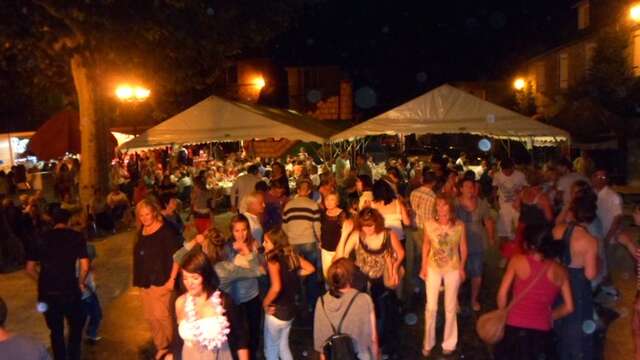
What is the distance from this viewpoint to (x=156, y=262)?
18.9ft

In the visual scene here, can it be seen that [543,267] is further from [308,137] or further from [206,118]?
[206,118]

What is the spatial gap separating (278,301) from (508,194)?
233 inches

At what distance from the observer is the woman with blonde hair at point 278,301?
17.2 ft

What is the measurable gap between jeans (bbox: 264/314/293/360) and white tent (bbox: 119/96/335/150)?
628 centimetres

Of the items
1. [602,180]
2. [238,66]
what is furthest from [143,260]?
[238,66]

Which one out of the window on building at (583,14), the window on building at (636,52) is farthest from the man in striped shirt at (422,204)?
the window on building at (583,14)

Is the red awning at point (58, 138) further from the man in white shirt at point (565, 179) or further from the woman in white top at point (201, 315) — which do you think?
the woman in white top at point (201, 315)

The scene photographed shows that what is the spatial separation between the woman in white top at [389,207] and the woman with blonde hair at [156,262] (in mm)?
2539

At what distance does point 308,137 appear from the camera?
452 inches

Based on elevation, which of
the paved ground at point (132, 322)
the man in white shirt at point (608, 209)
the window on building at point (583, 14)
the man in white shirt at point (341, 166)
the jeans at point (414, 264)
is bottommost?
the paved ground at point (132, 322)

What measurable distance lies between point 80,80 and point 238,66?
25737mm

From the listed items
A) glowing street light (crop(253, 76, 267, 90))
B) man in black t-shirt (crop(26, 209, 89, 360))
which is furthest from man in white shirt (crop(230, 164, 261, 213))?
glowing street light (crop(253, 76, 267, 90))

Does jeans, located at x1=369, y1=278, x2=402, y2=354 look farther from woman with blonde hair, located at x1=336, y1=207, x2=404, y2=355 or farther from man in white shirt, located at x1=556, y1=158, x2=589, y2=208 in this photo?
man in white shirt, located at x1=556, y1=158, x2=589, y2=208

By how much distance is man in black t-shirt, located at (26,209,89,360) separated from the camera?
5.65 metres
